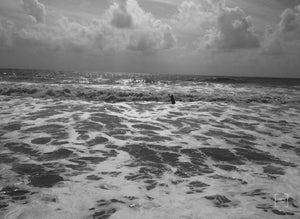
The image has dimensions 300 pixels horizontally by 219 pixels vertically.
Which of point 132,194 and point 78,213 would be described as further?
point 132,194

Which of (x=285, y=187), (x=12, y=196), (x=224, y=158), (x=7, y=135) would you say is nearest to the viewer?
(x=12, y=196)

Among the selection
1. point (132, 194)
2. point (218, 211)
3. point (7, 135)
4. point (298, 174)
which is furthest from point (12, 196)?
point (298, 174)

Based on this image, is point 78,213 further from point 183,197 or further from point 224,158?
point 224,158

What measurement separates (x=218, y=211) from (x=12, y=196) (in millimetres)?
3361

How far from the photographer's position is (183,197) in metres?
4.08

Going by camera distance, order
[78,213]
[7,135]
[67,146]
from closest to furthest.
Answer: [78,213]
[67,146]
[7,135]

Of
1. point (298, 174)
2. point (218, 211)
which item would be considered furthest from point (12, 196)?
point (298, 174)
